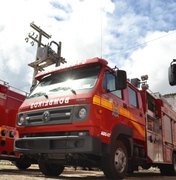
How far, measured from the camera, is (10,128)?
11531 millimetres

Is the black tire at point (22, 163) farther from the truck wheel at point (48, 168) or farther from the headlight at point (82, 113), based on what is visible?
the headlight at point (82, 113)

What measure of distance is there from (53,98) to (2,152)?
407cm

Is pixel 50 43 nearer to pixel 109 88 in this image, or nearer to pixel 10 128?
pixel 10 128

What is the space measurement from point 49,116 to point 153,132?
14.0ft

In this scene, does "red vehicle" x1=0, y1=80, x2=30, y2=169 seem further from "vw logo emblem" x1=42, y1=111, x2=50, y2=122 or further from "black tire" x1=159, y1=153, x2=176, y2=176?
"black tire" x1=159, y1=153, x2=176, y2=176

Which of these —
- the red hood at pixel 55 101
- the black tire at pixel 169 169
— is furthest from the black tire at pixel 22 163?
the black tire at pixel 169 169

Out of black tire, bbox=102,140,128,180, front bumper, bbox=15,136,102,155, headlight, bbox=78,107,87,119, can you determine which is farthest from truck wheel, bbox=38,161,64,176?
headlight, bbox=78,107,87,119

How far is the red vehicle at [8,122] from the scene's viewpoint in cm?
1112

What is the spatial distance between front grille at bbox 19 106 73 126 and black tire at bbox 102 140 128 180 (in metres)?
1.18

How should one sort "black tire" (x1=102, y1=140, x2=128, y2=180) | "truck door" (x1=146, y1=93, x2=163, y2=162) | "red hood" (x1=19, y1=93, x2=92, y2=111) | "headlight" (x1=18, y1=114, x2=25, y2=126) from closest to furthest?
"red hood" (x1=19, y1=93, x2=92, y2=111) < "black tire" (x1=102, y1=140, x2=128, y2=180) < "headlight" (x1=18, y1=114, x2=25, y2=126) < "truck door" (x1=146, y1=93, x2=163, y2=162)

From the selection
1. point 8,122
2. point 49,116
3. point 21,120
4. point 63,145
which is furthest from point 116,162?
point 8,122

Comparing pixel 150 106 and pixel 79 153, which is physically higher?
pixel 150 106

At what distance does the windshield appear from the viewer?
7812mm

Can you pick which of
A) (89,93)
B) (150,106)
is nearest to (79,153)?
(89,93)
